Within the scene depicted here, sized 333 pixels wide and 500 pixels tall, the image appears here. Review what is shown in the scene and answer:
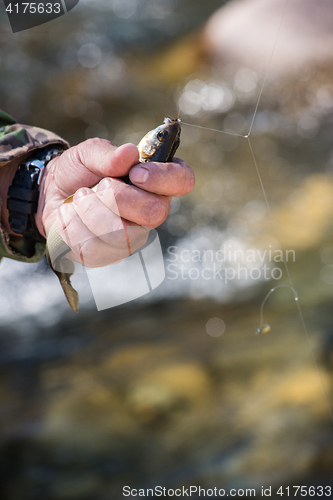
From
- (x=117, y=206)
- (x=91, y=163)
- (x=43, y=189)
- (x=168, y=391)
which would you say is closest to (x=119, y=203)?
(x=117, y=206)

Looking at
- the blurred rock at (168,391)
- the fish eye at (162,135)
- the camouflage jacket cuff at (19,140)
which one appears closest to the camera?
the fish eye at (162,135)

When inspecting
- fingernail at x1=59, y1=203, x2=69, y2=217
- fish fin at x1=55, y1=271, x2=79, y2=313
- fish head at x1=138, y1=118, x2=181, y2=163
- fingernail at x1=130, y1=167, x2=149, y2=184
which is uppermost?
fish head at x1=138, y1=118, x2=181, y2=163

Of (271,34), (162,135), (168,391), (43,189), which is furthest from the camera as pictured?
(271,34)

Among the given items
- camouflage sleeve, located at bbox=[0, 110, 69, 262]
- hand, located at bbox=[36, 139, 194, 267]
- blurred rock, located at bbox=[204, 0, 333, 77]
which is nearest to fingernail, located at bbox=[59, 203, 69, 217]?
hand, located at bbox=[36, 139, 194, 267]

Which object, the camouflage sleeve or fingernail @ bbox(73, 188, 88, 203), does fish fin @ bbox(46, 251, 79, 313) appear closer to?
fingernail @ bbox(73, 188, 88, 203)

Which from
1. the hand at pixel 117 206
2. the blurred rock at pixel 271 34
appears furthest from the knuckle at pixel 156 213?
the blurred rock at pixel 271 34

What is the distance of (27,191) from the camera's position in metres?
0.60

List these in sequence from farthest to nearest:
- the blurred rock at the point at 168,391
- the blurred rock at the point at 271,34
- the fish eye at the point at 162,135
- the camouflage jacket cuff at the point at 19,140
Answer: the blurred rock at the point at 271,34 < the blurred rock at the point at 168,391 < the camouflage jacket cuff at the point at 19,140 < the fish eye at the point at 162,135

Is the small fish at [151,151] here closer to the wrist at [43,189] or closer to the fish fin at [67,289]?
the fish fin at [67,289]

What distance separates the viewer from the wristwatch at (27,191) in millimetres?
601

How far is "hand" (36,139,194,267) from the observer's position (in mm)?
390

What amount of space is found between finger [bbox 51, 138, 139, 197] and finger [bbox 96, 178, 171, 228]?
0.02m

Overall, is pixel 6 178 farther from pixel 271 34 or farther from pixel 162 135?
pixel 271 34

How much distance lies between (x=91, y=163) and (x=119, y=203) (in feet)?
0.35
